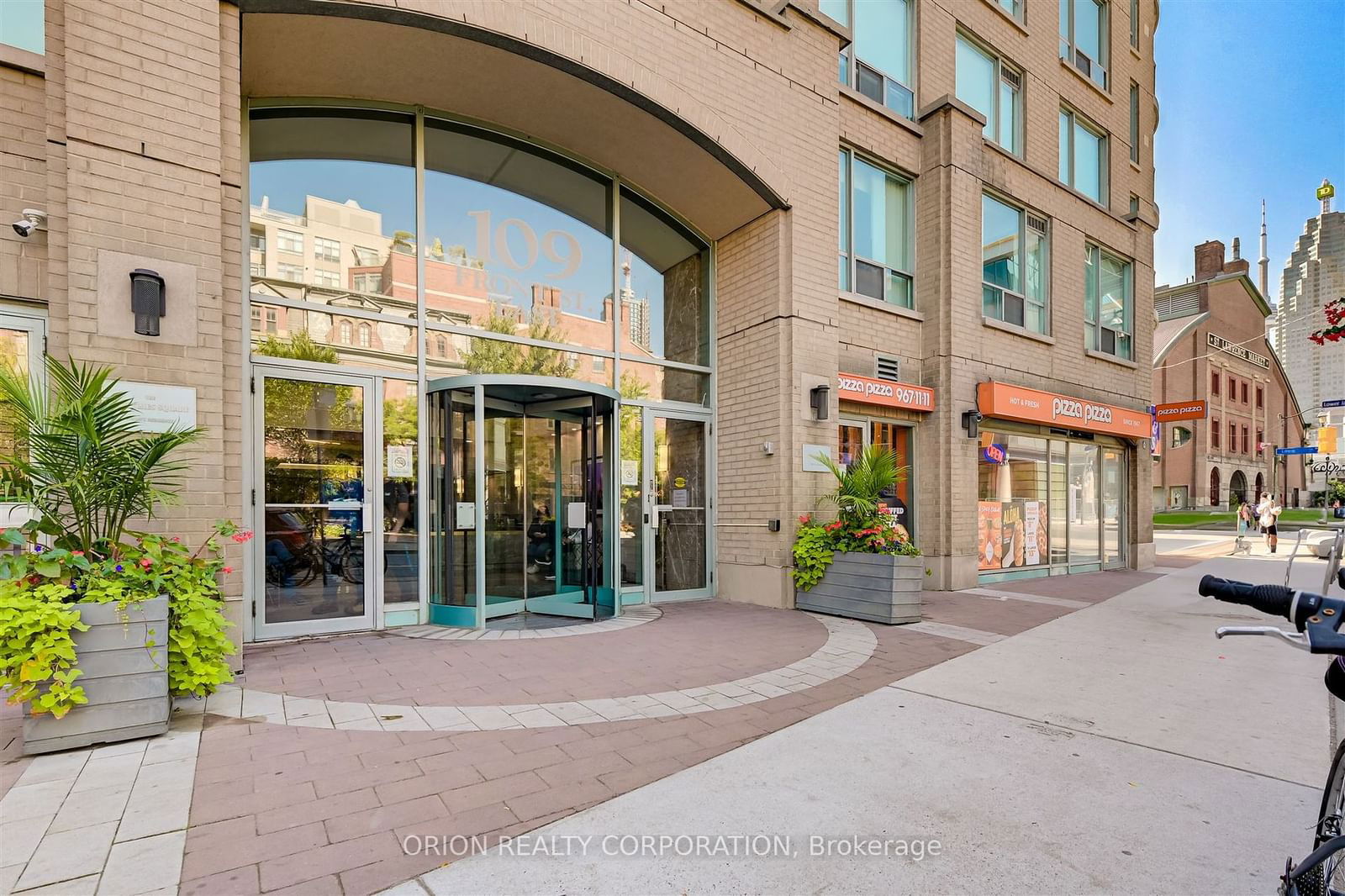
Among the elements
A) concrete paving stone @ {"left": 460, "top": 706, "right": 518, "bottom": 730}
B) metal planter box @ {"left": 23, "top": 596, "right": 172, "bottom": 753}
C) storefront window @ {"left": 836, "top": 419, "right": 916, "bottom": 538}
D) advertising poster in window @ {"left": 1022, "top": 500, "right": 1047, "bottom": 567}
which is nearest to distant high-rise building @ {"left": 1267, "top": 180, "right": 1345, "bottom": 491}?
storefront window @ {"left": 836, "top": 419, "right": 916, "bottom": 538}

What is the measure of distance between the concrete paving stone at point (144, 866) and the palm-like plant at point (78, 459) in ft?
6.42

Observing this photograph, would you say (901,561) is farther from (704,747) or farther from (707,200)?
(707,200)

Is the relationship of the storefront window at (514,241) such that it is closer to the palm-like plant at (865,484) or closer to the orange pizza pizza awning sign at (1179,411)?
the palm-like plant at (865,484)

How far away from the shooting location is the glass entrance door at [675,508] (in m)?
8.48

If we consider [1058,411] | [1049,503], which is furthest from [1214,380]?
[1058,411]

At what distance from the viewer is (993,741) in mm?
3736

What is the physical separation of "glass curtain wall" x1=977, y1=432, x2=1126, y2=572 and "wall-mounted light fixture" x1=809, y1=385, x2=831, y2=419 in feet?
12.8

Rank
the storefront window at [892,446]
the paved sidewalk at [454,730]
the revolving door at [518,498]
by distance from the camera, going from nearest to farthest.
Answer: the paved sidewalk at [454,730] < the revolving door at [518,498] < the storefront window at [892,446]

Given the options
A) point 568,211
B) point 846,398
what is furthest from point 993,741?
point 568,211

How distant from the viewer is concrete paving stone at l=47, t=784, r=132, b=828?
2.72m

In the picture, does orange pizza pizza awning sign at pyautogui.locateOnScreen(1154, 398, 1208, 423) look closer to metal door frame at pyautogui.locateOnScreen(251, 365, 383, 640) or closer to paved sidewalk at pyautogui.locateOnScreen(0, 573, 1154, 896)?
paved sidewalk at pyautogui.locateOnScreen(0, 573, 1154, 896)

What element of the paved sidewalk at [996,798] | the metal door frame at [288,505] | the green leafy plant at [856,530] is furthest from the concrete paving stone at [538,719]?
the green leafy plant at [856,530]

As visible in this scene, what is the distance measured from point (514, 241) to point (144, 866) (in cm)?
684

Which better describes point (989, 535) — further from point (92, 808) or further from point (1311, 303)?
point (1311, 303)
